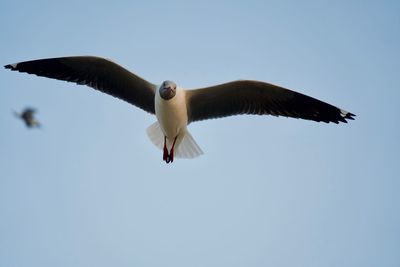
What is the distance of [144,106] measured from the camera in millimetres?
5824

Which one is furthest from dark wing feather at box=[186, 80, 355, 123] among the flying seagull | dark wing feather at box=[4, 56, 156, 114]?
dark wing feather at box=[4, 56, 156, 114]

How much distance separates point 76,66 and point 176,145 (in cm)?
151

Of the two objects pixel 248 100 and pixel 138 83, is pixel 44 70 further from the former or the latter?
pixel 248 100

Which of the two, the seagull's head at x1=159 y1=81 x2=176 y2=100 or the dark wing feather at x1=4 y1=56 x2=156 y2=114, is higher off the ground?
the dark wing feather at x1=4 y1=56 x2=156 y2=114

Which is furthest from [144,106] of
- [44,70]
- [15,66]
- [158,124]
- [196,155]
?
[15,66]

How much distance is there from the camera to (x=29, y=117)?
498 centimetres

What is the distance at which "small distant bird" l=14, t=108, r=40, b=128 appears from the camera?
4.77 m

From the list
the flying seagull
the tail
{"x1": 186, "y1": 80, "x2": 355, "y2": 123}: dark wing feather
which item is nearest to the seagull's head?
the flying seagull

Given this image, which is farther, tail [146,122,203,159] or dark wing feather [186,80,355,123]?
tail [146,122,203,159]

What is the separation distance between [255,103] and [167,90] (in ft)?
3.65

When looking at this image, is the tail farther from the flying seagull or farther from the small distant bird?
the small distant bird

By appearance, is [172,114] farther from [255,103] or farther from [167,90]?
[255,103]

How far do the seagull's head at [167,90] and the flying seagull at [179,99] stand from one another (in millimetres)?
13

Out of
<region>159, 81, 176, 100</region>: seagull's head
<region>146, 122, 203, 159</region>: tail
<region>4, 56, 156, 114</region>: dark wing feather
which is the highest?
<region>4, 56, 156, 114</region>: dark wing feather
